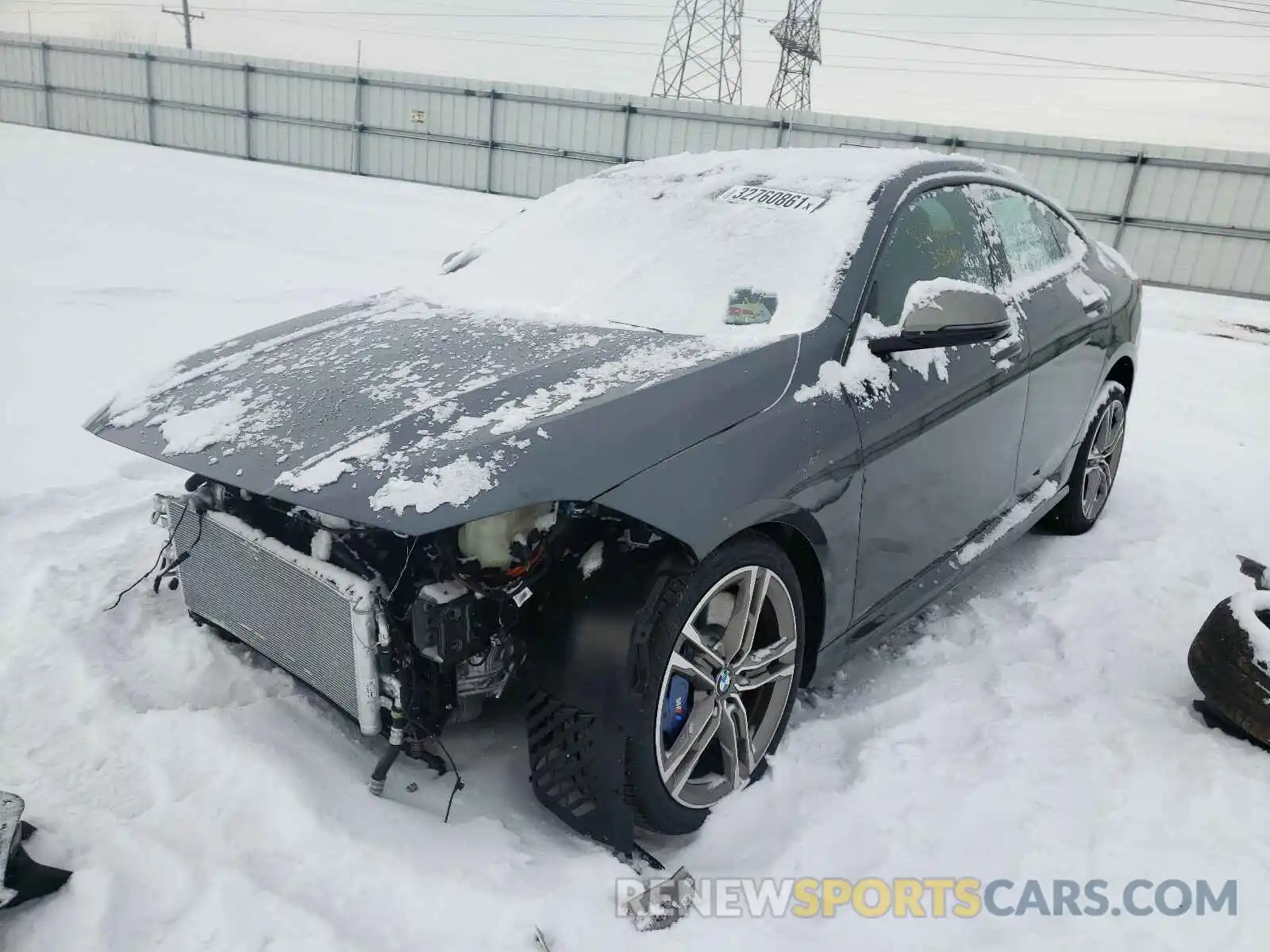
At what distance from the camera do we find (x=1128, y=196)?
13789 mm

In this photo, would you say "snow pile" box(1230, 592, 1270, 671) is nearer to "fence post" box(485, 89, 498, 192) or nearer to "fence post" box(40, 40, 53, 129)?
"fence post" box(485, 89, 498, 192)

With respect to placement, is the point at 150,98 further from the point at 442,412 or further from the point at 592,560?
the point at 592,560

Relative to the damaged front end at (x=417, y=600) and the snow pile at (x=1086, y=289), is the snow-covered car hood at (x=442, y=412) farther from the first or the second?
the snow pile at (x=1086, y=289)

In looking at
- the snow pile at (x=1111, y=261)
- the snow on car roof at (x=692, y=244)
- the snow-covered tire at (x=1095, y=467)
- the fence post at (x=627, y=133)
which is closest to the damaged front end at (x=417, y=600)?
the snow on car roof at (x=692, y=244)

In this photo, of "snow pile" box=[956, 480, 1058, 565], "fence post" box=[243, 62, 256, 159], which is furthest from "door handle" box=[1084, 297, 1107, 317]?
"fence post" box=[243, 62, 256, 159]

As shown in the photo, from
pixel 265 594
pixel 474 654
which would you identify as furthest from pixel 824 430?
pixel 265 594

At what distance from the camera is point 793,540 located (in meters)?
2.29

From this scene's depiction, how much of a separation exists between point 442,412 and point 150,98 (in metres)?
20.8

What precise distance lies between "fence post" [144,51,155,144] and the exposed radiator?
2006cm

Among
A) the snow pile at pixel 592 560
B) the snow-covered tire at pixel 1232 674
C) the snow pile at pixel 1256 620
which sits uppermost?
the snow pile at pixel 592 560

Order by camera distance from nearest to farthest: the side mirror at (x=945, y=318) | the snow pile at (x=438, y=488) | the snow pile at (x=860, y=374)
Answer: the snow pile at (x=438, y=488), the snow pile at (x=860, y=374), the side mirror at (x=945, y=318)

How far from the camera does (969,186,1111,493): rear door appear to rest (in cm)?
326

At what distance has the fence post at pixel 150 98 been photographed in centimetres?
1841

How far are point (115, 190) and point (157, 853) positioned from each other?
1357 cm
